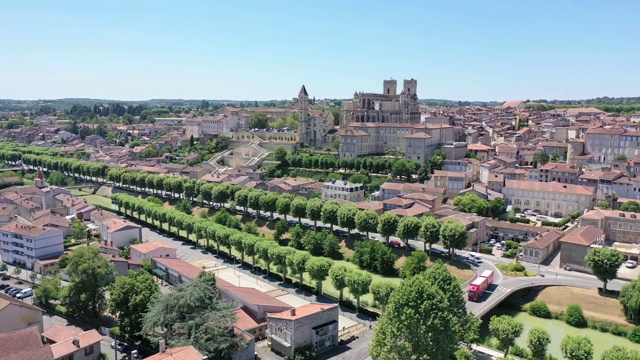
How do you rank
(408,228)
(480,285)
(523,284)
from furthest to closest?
(408,228) < (523,284) < (480,285)

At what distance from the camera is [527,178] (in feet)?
194

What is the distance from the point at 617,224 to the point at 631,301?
1558cm

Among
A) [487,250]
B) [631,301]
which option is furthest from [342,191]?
[631,301]

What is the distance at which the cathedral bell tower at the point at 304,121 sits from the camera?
84.7m

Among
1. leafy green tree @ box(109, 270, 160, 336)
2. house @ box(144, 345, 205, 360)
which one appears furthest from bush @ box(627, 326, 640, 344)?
leafy green tree @ box(109, 270, 160, 336)

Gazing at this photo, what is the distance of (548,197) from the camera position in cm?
5228

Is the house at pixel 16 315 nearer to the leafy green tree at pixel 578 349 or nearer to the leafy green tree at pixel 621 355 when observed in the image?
the leafy green tree at pixel 578 349

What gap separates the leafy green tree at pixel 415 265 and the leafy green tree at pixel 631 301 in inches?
523

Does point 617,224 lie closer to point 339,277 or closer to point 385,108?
point 339,277

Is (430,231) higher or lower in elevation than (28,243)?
higher

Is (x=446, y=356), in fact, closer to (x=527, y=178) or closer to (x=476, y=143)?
(x=527, y=178)

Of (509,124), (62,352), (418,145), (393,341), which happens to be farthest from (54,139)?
(393,341)

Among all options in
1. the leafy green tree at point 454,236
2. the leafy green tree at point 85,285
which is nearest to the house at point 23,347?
the leafy green tree at point 85,285

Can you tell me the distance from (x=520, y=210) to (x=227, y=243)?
31.2 metres
